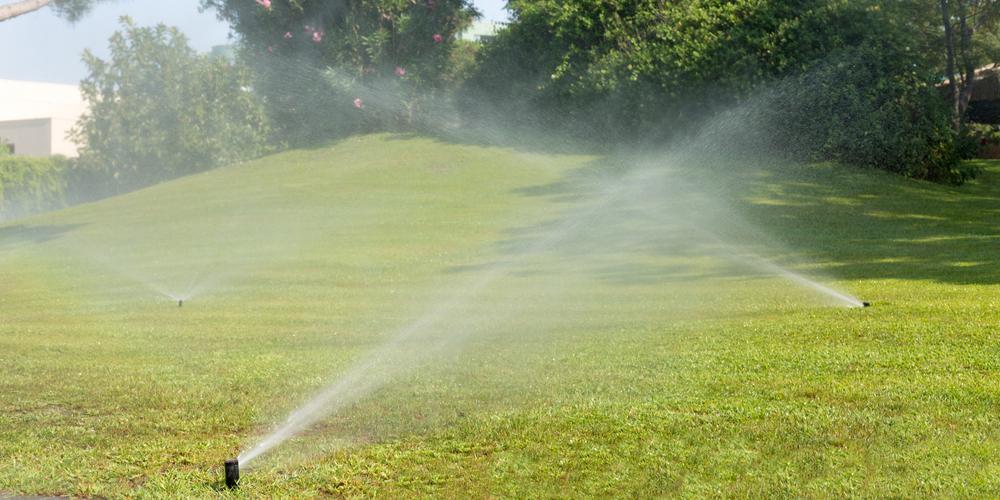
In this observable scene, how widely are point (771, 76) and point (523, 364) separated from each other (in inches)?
744

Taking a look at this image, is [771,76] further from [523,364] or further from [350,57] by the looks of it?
[523,364]

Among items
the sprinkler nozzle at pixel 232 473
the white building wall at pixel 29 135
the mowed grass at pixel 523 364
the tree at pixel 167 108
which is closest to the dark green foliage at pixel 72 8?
the mowed grass at pixel 523 364

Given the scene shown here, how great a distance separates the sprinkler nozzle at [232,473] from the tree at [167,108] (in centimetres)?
3066

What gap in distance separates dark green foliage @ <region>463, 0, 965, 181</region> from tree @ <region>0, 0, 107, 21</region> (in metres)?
14.4

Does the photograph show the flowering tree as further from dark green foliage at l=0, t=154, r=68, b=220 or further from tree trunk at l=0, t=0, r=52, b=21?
tree trunk at l=0, t=0, r=52, b=21

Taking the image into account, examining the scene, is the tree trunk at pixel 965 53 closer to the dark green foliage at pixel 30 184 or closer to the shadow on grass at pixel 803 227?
the shadow on grass at pixel 803 227

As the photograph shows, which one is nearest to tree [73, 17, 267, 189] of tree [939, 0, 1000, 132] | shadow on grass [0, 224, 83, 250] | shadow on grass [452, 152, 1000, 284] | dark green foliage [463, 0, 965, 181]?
shadow on grass [0, 224, 83, 250]

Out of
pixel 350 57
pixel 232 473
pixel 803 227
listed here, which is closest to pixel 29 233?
pixel 350 57

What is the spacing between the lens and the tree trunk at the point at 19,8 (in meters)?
16.4

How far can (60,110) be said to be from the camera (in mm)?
54281

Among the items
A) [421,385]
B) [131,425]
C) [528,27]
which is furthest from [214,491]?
[528,27]

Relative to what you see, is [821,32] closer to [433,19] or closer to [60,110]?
[433,19]

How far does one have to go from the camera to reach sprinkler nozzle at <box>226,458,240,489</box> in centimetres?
562

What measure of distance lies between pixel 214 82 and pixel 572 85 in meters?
13.0
